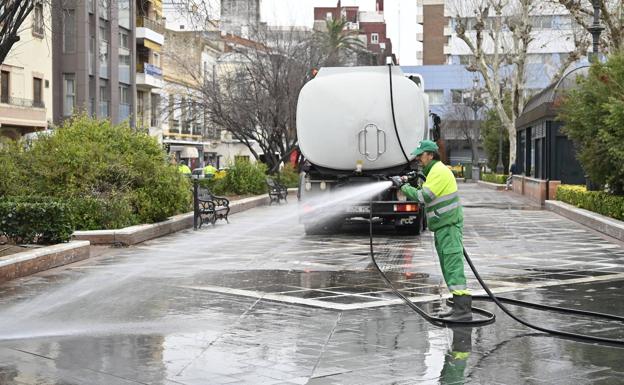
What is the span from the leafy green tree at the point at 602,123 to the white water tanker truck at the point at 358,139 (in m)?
3.90

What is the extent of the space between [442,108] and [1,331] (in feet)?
274

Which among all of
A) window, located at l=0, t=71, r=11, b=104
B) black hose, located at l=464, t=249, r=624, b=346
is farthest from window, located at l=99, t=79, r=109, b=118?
black hose, located at l=464, t=249, r=624, b=346

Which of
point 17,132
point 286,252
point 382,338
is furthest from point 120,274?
point 17,132

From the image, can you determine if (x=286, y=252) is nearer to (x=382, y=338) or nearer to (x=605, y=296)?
(x=605, y=296)

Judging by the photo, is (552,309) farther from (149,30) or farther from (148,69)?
(149,30)

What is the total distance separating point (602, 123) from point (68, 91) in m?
33.4

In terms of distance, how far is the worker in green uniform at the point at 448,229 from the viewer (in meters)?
8.86

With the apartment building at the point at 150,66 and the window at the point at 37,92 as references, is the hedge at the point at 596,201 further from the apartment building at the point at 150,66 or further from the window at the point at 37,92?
the apartment building at the point at 150,66

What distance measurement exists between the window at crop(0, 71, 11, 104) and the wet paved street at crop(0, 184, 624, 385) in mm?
26262

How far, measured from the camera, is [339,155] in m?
18.7

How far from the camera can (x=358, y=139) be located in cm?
1852

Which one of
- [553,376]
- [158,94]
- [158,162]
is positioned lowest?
[553,376]

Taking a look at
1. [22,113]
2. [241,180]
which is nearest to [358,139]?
[241,180]

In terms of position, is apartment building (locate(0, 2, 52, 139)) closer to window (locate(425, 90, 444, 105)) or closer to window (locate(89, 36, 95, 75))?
window (locate(89, 36, 95, 75))
